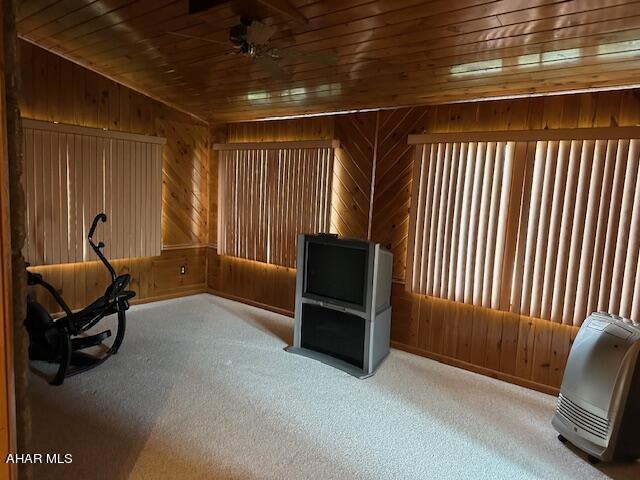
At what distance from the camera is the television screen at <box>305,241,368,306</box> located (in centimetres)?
338

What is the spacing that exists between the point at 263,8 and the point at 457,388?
2976mm

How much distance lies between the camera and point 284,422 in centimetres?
260

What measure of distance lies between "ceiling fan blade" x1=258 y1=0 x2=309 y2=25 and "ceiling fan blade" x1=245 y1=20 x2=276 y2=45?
13 centimetres

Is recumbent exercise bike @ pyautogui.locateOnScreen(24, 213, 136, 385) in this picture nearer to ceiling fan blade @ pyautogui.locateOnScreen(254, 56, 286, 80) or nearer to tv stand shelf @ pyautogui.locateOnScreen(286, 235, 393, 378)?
tv stand shelf @ pyautogui.locateOnScreen(286, 235, 393, 378)

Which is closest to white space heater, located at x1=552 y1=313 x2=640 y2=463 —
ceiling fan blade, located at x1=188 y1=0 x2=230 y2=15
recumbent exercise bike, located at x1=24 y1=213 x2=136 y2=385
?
ceiling fan blade, located at x1=188 y1=0 x2=230 y2=15

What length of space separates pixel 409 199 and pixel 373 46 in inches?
60.6

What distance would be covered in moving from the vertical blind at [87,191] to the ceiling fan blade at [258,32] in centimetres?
266

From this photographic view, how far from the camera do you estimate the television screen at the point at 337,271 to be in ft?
11.1

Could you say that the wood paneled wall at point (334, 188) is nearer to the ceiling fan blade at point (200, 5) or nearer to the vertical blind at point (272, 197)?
the vertical blind at point (272, 197)

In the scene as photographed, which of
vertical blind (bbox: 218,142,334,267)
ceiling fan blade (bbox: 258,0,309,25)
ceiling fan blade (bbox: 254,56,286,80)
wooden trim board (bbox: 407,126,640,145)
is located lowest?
vertical blind (bbox: 218,142,334,267)

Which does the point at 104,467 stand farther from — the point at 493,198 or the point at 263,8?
the point at 493,198

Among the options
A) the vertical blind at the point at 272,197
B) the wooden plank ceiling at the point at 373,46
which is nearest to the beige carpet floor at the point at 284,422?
the vertical blind at the point at 272,197

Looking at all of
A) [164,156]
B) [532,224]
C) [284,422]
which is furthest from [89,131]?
[532,224]

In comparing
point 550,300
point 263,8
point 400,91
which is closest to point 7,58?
point 263,8
